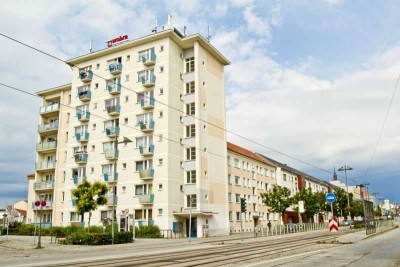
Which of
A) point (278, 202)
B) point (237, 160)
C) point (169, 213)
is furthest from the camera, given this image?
point (237, 160)

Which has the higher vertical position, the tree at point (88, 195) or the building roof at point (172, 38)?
the building roof at point (172, 38)

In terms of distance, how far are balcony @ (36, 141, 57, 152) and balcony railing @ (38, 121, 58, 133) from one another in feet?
6.42

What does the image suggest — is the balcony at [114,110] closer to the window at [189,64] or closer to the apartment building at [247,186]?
the window at [189,64]

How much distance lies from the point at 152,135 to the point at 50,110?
2151cm

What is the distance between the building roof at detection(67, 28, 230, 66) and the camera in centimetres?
4925

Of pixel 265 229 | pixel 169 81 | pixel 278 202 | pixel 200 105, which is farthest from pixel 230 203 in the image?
pixel 169 81

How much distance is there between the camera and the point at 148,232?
42.9 m

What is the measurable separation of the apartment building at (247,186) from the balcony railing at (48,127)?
84.4ft

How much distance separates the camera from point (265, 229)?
148 feet

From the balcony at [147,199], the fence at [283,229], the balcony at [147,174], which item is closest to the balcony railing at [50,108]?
the balcony at [147,174]

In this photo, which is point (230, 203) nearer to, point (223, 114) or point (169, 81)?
point (223, 114)

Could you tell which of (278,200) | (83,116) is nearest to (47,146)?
(83,116)

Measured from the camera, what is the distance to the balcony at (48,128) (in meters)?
60.2

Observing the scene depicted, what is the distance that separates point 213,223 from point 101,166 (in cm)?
1590
